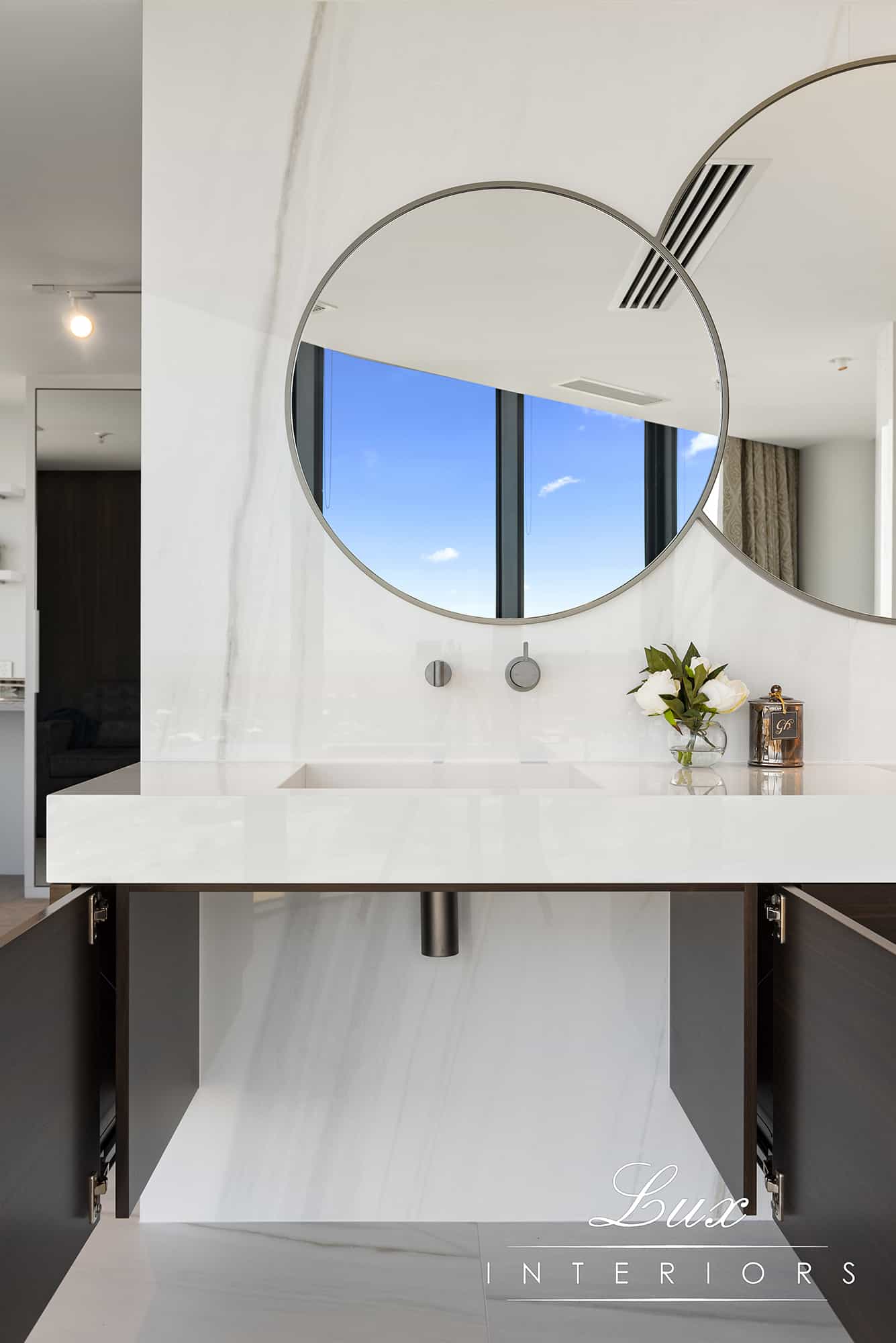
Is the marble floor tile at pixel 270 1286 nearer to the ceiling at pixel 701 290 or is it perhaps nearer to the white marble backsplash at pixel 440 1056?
the white marble backsplash at pixel 440 1056

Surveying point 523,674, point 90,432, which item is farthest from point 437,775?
point 90,432

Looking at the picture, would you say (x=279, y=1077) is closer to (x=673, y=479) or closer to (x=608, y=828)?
(x=608, y=828)

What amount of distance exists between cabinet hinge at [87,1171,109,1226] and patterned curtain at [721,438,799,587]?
60.6 inches

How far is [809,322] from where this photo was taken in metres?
1.82

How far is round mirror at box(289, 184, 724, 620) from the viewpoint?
1.80 metres

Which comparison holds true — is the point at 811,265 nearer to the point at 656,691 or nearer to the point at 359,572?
the point at 656,691

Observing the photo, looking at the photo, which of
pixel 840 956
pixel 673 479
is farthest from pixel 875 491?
pixel 840 956

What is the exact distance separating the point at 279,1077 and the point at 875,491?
5.50ft

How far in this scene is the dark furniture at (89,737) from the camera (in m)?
3.96

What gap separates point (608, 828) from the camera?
133 centimetres

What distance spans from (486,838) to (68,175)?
231cm

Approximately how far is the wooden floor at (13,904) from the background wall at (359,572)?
1.83 metres

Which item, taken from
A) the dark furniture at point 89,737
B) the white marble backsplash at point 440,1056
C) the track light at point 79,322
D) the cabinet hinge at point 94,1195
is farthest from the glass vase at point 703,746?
the track light at point 79,322

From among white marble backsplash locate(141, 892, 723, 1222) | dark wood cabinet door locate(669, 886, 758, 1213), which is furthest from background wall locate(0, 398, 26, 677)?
dark wood cabinet door locate(669, 886, 758, 1213)
